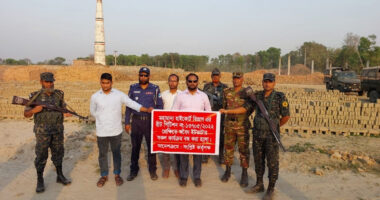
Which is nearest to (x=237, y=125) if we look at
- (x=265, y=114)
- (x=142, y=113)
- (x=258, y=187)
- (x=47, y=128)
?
(x=265, y=114)

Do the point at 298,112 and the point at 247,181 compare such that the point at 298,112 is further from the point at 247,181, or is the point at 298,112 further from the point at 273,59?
the point at 273,59

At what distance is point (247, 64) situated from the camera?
5881 centimetres

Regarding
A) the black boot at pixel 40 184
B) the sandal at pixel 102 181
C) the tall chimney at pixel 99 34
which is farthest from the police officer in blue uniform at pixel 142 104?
the tall chimney at pixel 99 34

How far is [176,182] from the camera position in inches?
159

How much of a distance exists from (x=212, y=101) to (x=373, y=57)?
1397 inches

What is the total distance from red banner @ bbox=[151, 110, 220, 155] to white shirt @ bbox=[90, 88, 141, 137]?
43 centimetres

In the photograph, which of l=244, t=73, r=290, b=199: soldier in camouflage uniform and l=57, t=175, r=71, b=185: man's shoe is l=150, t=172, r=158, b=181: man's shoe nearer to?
l=57, t=175, r=71, b=185: man's shoe

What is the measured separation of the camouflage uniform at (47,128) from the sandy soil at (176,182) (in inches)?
23.1

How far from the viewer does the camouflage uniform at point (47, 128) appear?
11.8ft

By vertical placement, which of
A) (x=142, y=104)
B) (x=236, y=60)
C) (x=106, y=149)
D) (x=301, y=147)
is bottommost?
(x=301, y=147)

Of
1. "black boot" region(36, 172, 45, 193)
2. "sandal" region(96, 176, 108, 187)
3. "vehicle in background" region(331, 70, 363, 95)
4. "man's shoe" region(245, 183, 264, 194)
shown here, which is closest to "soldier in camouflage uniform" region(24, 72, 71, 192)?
"black boot" region(36, 172, 45, 193)

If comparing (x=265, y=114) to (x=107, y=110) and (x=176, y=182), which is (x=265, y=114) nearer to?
(x=176, y=182)

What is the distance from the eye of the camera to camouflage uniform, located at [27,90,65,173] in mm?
3609

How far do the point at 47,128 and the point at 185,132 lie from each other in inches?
77.1
